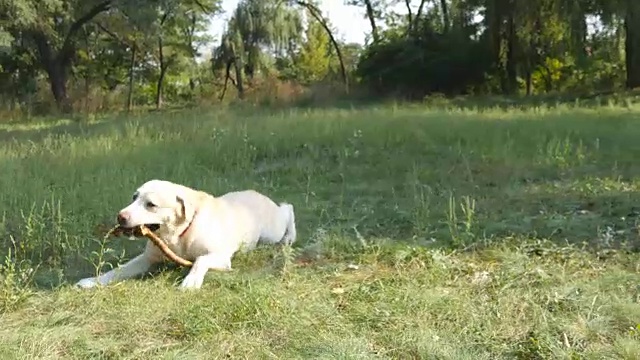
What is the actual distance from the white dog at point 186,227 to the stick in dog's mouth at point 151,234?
0.03 metres

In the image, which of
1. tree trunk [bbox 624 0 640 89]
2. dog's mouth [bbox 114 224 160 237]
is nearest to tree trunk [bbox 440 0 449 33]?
tree trunk [bbox 624 0 640 89]

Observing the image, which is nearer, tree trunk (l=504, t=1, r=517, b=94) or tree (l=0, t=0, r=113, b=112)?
tree trunk (l=504, t=1, r=517, b=94)

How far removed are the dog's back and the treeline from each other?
1409cm

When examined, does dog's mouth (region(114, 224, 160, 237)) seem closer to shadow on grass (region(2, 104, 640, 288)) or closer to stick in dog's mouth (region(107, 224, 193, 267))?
stick in dog's mouth (region(107, 224, 193, 267))

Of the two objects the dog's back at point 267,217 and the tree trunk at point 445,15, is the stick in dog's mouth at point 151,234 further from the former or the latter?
the tree trunk at point 445,15

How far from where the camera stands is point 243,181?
729 cm

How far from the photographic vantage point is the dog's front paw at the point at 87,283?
3.74 metres

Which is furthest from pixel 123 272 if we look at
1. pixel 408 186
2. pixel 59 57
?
pixel 59 57

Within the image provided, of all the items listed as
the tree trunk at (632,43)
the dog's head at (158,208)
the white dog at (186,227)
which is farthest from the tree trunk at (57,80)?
the dog's head at (158,208)

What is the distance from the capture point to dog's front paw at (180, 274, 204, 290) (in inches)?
146

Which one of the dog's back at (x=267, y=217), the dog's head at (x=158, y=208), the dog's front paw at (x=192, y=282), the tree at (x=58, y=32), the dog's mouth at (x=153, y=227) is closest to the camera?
the dog's front paw at (x=192, y=282)

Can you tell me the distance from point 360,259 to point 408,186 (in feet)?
8.60

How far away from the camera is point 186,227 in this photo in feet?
13.4

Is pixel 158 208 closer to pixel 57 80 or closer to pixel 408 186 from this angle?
pixel 408 186
